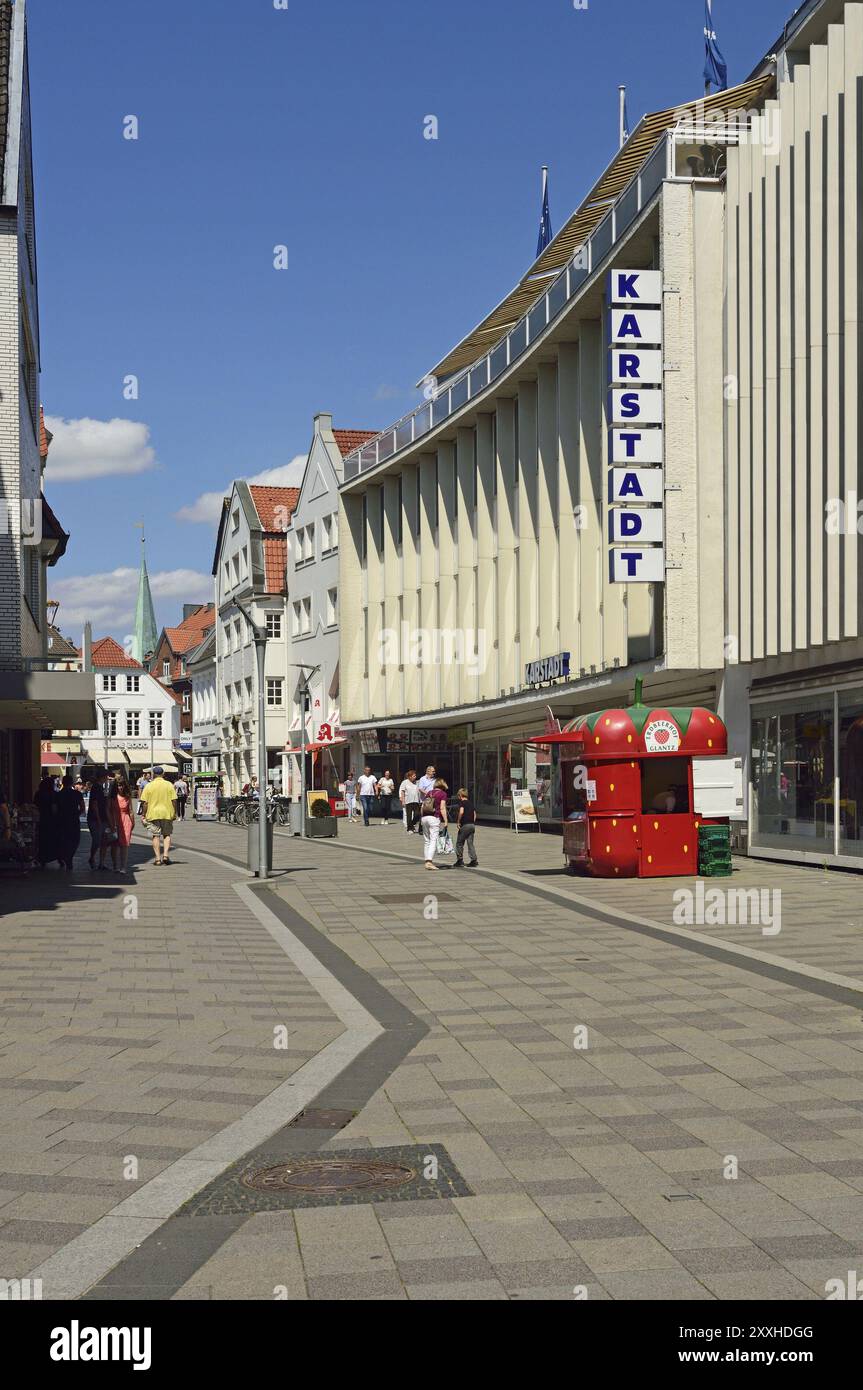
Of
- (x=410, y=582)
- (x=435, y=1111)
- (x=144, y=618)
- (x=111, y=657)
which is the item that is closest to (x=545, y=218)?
(x=410, y=582)

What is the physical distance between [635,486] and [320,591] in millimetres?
33891

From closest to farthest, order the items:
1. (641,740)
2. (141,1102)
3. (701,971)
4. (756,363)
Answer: (141,1102)
(701,971)
(641,740)
(756,363)

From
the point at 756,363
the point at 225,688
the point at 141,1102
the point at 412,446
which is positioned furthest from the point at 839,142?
the point at 225,688

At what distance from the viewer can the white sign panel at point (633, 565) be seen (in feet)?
85.8

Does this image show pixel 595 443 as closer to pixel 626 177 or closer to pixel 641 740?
pixel 626 177

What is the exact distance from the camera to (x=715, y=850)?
21.6 metres

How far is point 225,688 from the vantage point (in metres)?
81.1

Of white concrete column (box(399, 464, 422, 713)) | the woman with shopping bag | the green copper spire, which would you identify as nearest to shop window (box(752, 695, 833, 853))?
the woman with shopping bag

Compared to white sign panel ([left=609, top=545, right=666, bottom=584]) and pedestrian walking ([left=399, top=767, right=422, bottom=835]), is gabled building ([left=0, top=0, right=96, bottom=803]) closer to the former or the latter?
white sign panel ([left=609, top=545, right=666, bottom=584])

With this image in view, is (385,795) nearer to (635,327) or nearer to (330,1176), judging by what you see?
(635,327)

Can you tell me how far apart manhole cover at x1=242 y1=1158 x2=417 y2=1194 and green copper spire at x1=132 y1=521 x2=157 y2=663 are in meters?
165

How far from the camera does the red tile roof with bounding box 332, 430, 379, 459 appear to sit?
59.8 metres

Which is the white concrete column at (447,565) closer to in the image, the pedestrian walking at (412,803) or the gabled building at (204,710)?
the pedestrian walking at (412,803)
